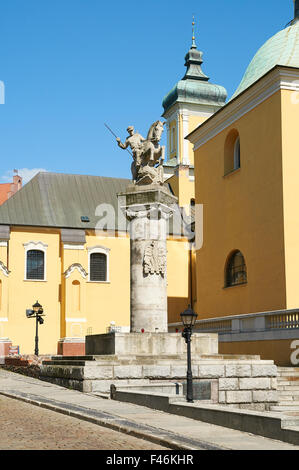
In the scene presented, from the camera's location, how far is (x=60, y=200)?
44625mm

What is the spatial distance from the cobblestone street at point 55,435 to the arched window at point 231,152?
2069 centimetres

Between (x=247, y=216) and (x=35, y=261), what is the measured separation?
17.3 meters

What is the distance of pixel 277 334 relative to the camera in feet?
74.3

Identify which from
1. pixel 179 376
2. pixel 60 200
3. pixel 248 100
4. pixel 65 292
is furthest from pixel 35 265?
pixel 179 376

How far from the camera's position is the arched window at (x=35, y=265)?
4147 centimetres

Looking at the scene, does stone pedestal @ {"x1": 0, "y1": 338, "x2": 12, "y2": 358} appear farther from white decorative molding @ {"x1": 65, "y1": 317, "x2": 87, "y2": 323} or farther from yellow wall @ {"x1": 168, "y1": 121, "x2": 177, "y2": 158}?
yellow wall @ {"x1": 168, "y1": 121, "x2": 177, "y2": 158}

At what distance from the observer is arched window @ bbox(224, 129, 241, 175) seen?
101 feet

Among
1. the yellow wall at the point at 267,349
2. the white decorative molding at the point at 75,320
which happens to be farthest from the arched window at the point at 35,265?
the yellow wall at the point at 267,349

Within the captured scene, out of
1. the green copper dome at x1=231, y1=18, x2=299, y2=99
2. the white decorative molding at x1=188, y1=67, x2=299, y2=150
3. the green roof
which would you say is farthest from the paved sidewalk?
the green roof

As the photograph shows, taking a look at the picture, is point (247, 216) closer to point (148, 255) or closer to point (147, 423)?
point (148, 255)

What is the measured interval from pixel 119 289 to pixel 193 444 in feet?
113

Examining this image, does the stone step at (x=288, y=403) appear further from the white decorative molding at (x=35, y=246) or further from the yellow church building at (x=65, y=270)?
the white decorative molding at (x=35, y=246)

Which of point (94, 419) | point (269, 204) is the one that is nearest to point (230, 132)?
point (269, 204)
